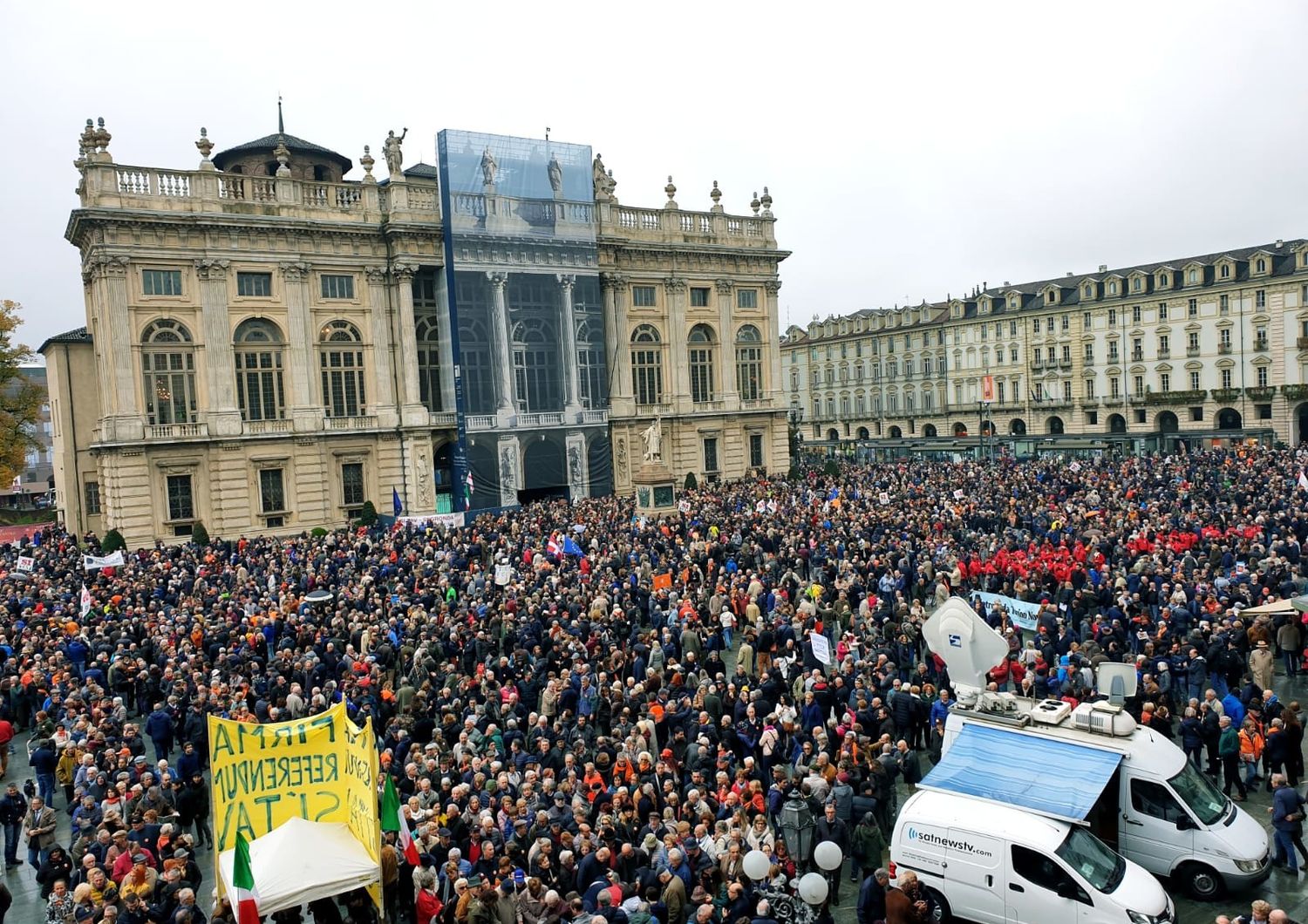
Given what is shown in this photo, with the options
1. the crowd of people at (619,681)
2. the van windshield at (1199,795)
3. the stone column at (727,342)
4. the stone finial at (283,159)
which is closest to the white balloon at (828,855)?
the crowd of people at (619,681)

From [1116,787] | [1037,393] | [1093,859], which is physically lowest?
[1093,859]

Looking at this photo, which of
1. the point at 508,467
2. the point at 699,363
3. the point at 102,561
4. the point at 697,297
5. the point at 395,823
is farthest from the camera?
the point at 699,363

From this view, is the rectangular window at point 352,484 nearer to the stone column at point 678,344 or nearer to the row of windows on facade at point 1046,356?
the stone column at point 678,344

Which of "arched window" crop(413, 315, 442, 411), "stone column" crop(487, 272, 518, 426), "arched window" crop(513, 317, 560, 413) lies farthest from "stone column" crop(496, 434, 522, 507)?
"arched window" crop(413, 315, 442, 411)

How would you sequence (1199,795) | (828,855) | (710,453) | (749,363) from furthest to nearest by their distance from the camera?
1. (749,363)
2. (710,453)
3. (1199,795)
4. (828,855)

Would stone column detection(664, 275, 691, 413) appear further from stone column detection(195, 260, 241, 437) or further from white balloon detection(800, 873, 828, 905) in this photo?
white balloon detection(800, 873, 828, 905)

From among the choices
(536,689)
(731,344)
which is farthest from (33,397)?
(536,689)

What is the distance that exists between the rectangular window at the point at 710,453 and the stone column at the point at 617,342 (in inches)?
241

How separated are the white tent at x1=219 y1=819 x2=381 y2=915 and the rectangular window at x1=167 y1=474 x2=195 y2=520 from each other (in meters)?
36.4

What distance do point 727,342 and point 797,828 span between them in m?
48.8

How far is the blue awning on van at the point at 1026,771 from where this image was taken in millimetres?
10852

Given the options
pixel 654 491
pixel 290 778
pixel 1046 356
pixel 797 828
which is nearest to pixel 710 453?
pixel 654 491

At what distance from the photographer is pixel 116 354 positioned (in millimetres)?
41281

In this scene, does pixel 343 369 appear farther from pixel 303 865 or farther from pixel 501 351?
pixel 303 865
